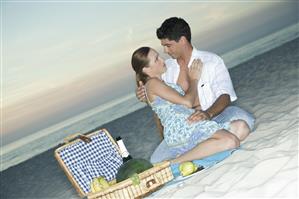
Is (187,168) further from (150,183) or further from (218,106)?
(218,106)

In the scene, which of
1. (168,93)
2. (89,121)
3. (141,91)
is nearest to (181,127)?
(168,93)

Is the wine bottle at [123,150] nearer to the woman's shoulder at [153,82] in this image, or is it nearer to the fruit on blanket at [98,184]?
the fruit on blanket at [98,184]

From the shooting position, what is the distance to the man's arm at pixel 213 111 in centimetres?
359

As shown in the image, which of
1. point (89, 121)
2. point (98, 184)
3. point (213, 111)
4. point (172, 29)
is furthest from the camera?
point (89, 121)

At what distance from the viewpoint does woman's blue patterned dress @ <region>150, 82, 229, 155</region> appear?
3.58m

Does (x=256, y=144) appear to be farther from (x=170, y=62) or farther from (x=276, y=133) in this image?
(x=170, y=62)

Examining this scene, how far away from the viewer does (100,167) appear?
4.05 m

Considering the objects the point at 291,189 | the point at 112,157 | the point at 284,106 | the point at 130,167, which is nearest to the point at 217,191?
the point at 291,189

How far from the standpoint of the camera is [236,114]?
3.85 meters

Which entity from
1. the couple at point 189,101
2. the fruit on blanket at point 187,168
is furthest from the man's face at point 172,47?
the fruit on blanket at point 187,168

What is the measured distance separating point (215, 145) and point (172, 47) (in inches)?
46.9

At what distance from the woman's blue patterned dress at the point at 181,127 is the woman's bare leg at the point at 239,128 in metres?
0.10

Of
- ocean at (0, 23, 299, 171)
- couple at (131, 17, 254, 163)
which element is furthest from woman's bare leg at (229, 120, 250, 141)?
ocean at (0, 23, 299, 171)

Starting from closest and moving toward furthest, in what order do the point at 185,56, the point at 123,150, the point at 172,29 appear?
1. the point at 123,150
2. the point at 172,29
3. the point at 185,56
